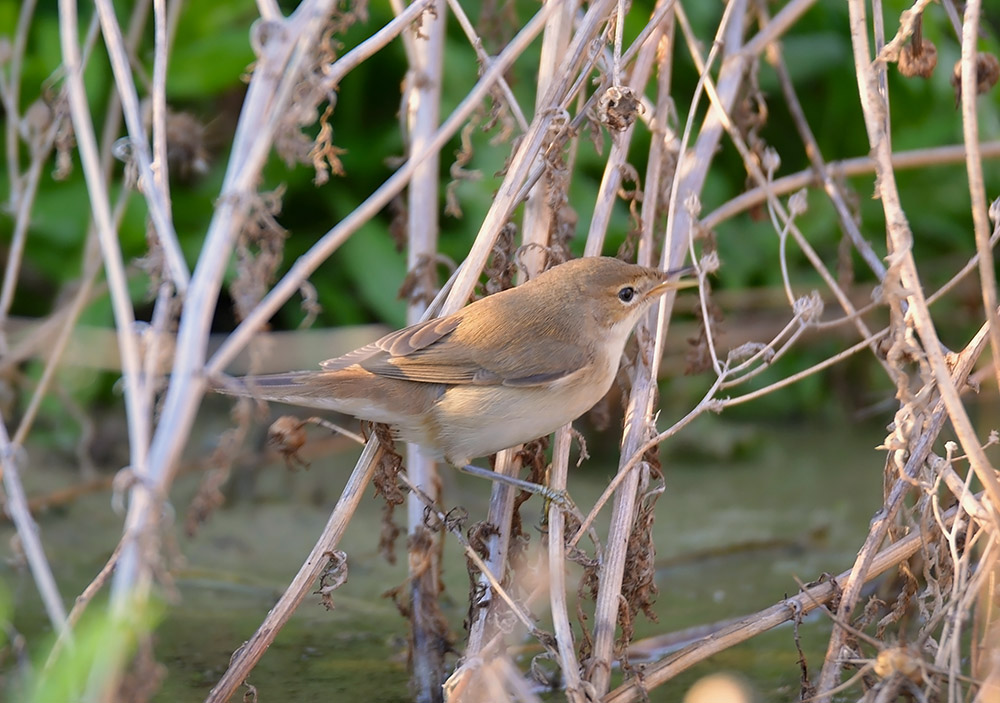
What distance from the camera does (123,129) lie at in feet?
17.5

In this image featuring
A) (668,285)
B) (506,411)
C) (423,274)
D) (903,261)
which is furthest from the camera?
(423,274)

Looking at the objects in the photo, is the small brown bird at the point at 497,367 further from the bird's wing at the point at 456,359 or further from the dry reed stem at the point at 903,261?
the dry reed stem at the point at 903,261

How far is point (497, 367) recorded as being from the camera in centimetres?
302

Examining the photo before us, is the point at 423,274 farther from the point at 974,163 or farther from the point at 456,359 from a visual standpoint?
the point at 974,163

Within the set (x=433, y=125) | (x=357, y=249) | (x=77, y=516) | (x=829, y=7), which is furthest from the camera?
(x=829, y=7)

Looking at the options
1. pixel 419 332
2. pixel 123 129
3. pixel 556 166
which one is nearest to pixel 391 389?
pixel 419 332

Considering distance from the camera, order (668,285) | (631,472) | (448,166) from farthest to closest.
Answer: (448,166) → (668,285) → (631,472)

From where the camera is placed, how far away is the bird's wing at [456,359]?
9.67ft

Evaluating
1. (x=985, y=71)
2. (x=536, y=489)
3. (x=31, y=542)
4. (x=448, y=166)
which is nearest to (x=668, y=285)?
(x=536, y=489)

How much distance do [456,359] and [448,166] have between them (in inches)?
91.9

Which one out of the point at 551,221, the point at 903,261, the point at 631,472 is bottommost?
the point at 631,472

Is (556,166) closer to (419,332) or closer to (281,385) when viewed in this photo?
(419,332)

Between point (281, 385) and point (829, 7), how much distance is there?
12.6 feet

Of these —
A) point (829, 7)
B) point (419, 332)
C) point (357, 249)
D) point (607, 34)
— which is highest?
point (829, 7)
